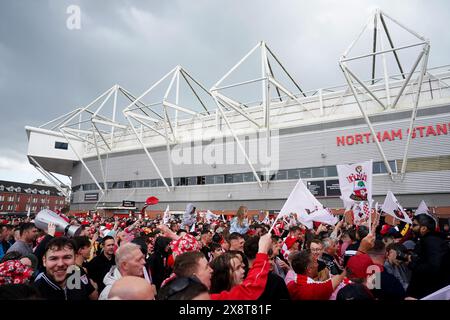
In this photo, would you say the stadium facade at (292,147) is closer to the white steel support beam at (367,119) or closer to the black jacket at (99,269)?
the white steel support beam at (367,119)

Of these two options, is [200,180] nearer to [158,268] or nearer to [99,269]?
[158,268]

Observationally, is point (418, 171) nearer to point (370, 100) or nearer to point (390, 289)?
point (370, 100)

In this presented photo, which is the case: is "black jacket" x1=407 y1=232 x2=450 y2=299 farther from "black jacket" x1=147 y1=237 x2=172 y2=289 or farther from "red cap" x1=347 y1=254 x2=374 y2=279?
"black jacket" x1=147 y1=237 x2=172 y2=289

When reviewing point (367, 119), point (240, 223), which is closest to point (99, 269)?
point (240, 223)

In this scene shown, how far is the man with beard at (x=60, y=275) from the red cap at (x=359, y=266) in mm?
3186

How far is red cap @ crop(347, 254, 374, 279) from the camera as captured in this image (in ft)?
10.5

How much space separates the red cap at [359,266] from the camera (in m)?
3.19

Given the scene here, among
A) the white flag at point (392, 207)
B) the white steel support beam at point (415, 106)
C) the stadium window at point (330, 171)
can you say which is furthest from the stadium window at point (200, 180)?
the white flag at point (392, 207)

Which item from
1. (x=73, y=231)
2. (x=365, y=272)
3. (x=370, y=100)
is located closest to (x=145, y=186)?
(x=370, y=100)

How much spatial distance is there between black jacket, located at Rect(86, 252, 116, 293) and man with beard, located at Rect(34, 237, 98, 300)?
3.94ft

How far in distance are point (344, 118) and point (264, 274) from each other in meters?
27.1

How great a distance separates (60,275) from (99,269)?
61.8 inches

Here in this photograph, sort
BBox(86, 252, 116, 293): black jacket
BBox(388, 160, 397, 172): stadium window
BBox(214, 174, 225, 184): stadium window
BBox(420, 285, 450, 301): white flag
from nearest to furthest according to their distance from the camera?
1. BBox(420, 285, 450, 301): white flag
2. BBox(86, 252, 116, 293): black jacket
3. BBox(388, 160, 397, 172): stadium window
4. BBox(214, 174, 225, 184): stadium window
